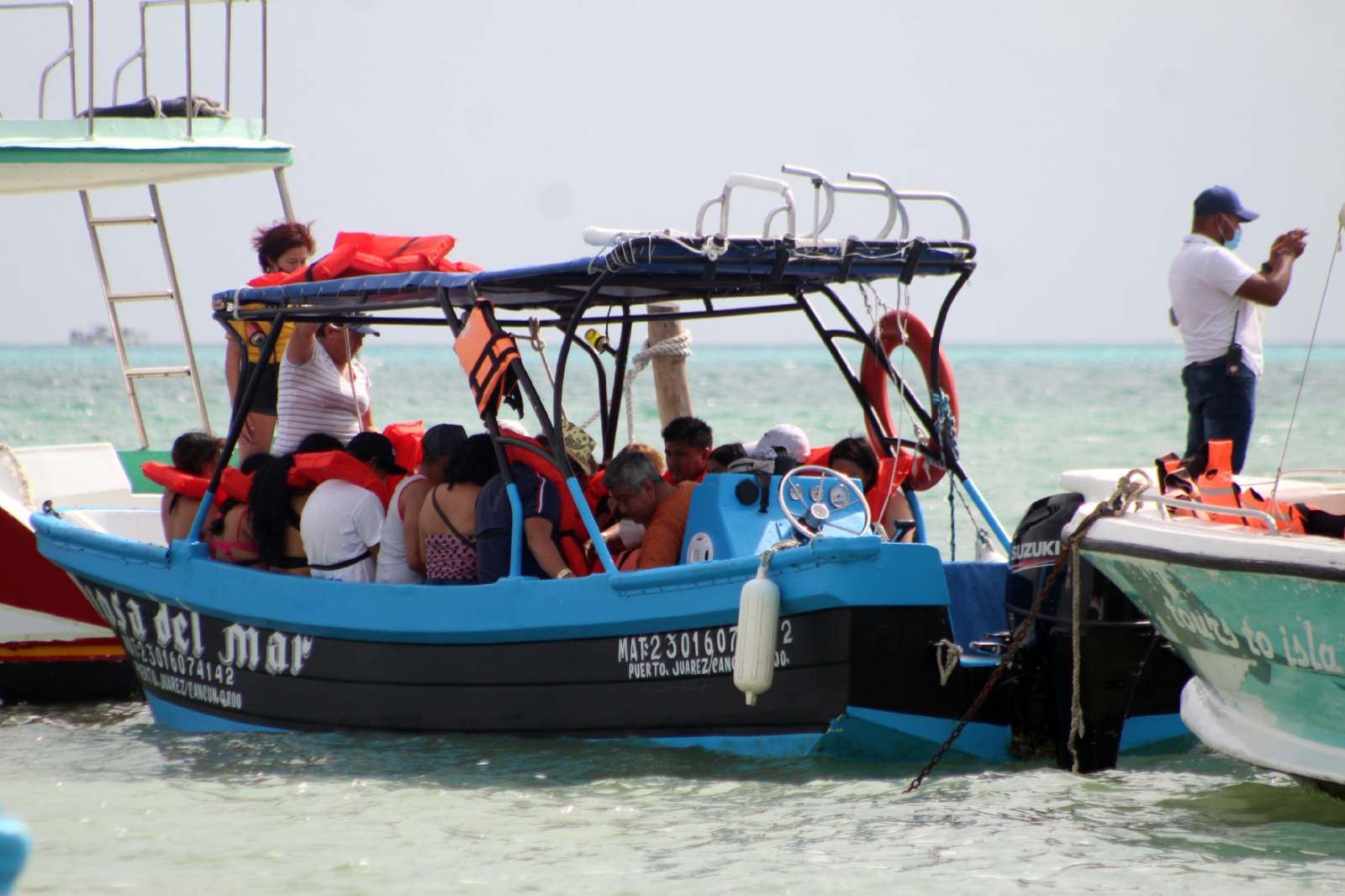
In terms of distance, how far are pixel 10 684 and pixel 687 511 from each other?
13.0 ft

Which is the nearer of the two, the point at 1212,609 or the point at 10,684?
the point at 1212,609

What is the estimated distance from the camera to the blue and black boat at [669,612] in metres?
4.70

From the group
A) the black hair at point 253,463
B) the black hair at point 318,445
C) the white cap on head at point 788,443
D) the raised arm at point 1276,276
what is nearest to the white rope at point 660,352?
the white cap on head at point 788,443

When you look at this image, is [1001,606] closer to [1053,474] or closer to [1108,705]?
[1108,705]

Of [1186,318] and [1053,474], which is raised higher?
[1186,318]

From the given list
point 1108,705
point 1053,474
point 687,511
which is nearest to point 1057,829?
point 1108,705

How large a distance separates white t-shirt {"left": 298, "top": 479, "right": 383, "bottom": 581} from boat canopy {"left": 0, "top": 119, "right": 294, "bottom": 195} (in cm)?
263

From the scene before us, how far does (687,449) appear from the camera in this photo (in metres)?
6.55

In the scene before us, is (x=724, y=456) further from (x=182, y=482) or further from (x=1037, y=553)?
(x=182, y=482)

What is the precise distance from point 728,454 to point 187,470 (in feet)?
8.11

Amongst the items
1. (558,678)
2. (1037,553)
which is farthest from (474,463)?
(1037,553)

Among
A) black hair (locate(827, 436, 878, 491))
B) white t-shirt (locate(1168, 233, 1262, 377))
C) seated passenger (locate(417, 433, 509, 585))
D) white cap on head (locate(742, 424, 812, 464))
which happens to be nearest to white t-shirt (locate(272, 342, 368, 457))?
seated passenger (locate(417, 433, 509, 585))

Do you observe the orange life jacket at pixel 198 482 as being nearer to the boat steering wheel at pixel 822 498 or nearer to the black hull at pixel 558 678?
the black hull at pixel 558 678

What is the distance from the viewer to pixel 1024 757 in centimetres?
497
